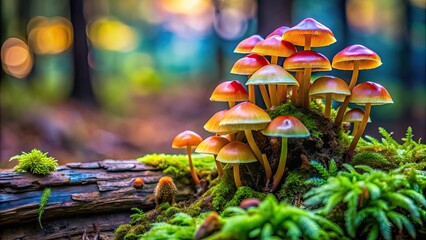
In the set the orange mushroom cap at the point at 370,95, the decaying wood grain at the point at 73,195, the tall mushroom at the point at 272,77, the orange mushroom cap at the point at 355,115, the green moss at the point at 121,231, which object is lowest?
the green moss at the point at 121,231

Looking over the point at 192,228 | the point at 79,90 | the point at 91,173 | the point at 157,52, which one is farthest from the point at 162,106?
the point at 192,228

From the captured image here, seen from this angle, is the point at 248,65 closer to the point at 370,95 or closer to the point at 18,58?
the point at 370,95

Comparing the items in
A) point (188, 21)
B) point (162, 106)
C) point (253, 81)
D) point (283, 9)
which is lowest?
point (162, 106)

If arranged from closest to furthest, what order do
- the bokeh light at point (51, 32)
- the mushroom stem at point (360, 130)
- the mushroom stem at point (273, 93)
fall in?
the mushroom stem at point (360, 130) < the mushroom stem at point (273, 93) < the bokeh light at point (51, 32)

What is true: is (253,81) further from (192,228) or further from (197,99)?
(197,99)

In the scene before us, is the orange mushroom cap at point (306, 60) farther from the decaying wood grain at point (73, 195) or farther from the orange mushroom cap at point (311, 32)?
the decaying wood grain at point (73, 195)

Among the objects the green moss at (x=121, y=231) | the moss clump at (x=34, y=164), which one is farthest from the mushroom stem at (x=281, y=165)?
the moss clump at (x=34, y=164)
